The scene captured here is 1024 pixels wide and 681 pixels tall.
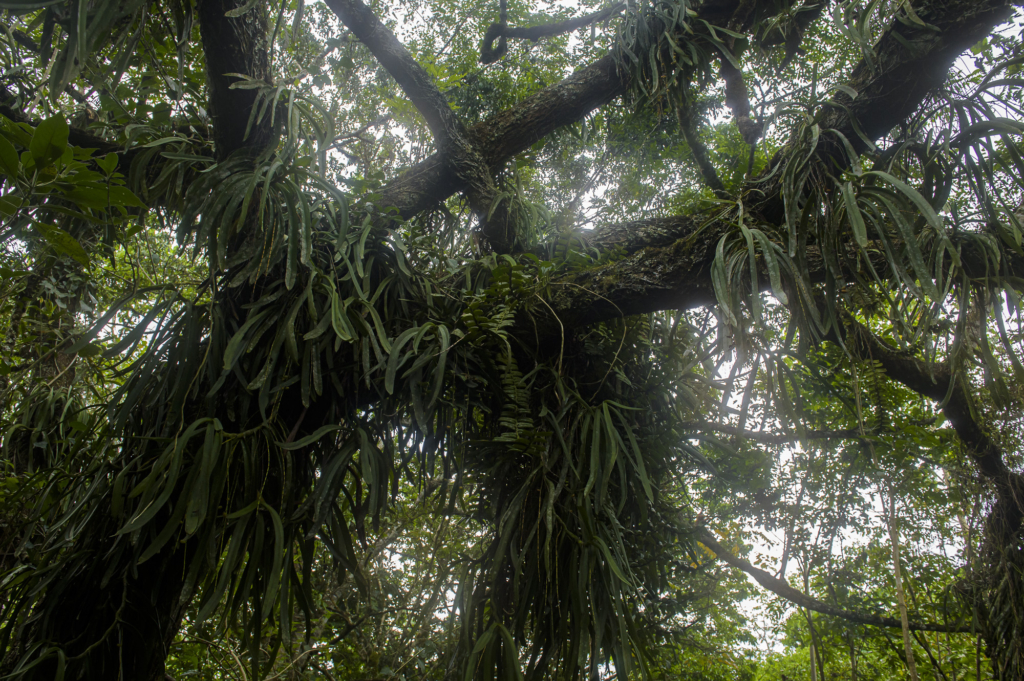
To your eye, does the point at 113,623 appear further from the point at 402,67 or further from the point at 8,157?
the point at 402,67

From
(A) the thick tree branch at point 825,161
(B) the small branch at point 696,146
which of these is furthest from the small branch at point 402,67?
(B) the small branch at point 696,146

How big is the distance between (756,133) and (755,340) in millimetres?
1784

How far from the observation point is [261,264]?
140cm

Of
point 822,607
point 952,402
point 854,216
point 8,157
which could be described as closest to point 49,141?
point 8,157

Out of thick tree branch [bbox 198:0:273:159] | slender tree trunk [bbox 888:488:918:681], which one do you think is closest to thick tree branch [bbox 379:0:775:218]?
thick tree branch [bbox 198:0:273:159]

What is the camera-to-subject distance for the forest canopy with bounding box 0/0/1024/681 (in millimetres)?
1189

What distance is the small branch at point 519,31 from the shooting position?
2.84 m

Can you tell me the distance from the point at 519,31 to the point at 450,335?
222cm

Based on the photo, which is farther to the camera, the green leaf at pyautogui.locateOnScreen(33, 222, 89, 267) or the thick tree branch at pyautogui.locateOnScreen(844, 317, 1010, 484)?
the thick tree branch at pyautogui.locateOnScreen(844, 317, 1010, 484)

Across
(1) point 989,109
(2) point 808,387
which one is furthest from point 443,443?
(2) point 808,387

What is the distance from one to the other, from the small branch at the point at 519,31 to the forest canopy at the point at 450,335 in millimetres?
576

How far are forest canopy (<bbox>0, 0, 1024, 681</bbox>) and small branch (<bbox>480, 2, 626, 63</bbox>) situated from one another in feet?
1.89

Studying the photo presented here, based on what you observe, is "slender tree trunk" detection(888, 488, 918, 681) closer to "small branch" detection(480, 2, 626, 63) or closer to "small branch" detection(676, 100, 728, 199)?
"small branch" detection(676, 100, 728, 199)

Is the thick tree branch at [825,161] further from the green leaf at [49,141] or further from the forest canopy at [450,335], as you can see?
the green leaf at [49,141]
